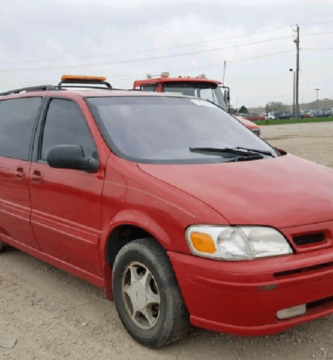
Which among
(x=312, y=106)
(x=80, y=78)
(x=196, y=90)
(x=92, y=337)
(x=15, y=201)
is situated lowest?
(x=312, y=106)

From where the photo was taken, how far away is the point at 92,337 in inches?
128

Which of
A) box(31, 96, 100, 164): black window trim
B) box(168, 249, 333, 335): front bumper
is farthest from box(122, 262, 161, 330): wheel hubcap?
box(31, 96, 100, 164): black window trim

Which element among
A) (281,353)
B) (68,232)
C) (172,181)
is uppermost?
(172,181)

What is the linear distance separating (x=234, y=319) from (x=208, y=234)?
1.56ft

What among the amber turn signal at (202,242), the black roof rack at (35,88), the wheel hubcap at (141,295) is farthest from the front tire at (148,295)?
the black roof rack at (35,88)

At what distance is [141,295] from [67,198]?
97 centimetres

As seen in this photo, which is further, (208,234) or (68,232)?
(68,232)

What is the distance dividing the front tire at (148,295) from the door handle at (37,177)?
1111mm

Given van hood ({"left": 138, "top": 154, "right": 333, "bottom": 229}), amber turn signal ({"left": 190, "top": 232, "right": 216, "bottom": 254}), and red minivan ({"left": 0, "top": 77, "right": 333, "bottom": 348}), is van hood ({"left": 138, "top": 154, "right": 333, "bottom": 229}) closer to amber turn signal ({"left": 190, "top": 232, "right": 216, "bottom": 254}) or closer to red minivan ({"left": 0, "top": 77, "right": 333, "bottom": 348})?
red minivan ({"left": 0, "top": 77, "right": 333, "bottom": 348})

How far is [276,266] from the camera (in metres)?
2.59

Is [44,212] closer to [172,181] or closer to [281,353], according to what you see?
[172,181]

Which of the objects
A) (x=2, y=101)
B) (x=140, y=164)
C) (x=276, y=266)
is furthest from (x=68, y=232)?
(x=2, y=101)

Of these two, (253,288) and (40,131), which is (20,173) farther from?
(253,288)

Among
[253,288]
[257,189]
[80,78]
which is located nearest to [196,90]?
[80,78]
